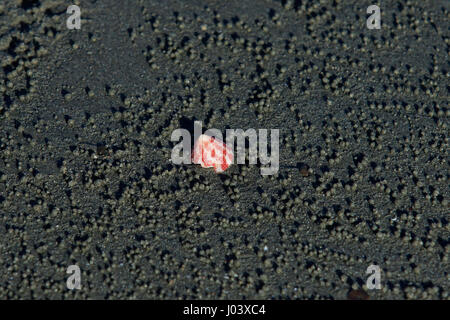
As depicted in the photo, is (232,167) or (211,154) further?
(232,167)

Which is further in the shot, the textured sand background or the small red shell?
the small red shell

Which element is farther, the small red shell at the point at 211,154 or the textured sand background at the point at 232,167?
the small red shell at the point at 211,154

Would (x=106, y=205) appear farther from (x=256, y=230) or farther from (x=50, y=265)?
(x=256, y=230)
